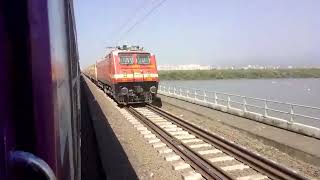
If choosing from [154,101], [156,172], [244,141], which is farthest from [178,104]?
[156,172]

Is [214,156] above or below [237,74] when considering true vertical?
above

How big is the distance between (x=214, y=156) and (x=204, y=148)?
99 cm

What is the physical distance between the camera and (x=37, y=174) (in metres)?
1.28

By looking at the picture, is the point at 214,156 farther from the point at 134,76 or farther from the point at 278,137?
the point at 134,76

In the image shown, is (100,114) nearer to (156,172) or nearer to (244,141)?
(244,141)

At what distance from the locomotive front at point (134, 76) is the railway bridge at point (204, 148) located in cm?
513

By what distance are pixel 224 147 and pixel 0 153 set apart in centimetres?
1068

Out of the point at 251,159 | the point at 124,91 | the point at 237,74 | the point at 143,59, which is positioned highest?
the point at 143,59

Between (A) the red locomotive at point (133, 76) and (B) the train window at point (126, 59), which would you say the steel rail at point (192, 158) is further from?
(B) the train window at point (126, 59)

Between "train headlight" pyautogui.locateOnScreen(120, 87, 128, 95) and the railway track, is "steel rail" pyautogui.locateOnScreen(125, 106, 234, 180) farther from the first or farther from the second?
"train headlight" pyautogui.locateOnScreen(120, 87, 128, 95)

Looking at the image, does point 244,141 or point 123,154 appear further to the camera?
point 244,141

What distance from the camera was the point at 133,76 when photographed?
79.7ft

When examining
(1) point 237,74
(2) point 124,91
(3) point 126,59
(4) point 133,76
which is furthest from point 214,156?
(1) point 237,74

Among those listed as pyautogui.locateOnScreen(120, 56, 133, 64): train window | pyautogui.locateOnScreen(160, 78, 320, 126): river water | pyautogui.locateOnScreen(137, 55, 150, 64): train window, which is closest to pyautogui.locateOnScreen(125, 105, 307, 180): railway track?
pyautogui.locateOnScreen(120, 56, 133, 64): train window
